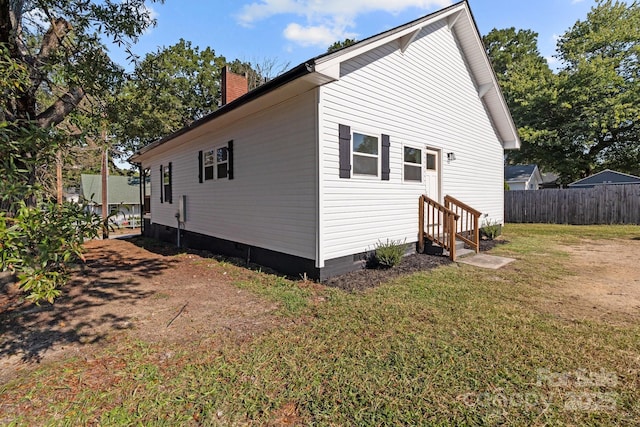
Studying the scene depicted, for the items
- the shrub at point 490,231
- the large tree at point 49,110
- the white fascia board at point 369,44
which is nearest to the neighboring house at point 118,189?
the large tree at point 49,110

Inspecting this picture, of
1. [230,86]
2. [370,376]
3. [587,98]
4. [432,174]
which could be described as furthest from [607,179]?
[370,376]

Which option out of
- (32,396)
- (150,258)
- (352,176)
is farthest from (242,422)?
(150,258)

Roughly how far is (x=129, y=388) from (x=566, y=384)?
3508 mm

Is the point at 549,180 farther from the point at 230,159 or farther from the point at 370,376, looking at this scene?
the point at 370,376

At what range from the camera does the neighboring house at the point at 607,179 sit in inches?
832

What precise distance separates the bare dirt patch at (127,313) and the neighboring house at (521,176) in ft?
77.5

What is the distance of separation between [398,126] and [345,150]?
6.24ft

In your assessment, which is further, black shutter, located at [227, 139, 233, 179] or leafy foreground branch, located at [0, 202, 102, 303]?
black shutter, located at [227, 139, 233, 179]

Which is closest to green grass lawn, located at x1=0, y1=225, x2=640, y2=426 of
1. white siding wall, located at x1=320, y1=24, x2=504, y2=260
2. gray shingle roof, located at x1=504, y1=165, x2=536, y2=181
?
white siding wall, located at x1=320, y1=24, x2=504, y2=260

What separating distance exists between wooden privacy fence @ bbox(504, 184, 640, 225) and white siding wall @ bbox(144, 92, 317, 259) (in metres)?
15.4

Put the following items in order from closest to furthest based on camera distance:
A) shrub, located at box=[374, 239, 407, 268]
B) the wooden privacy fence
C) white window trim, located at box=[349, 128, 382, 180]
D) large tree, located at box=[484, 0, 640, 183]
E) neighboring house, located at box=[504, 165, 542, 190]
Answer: white window trim, located at box=[349, 128, 382, 180], shrub, located at box=[374, 239, 407, 268], the wooden privacy fence, large tree, located at box=[484, 0, 640, 183], neighboring house, located at box=[504, 165, 542, 190]

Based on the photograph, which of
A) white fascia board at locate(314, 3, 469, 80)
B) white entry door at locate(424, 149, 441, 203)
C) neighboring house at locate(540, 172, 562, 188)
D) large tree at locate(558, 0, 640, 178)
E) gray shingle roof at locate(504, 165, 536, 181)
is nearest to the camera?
white fascia board at locate(314, 3, 469, 80)

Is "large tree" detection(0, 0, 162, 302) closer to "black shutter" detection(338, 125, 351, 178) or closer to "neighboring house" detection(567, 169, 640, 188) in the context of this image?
"black shutter" detection(338, 125, 351, 178)

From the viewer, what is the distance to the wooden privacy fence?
13.6 metres
